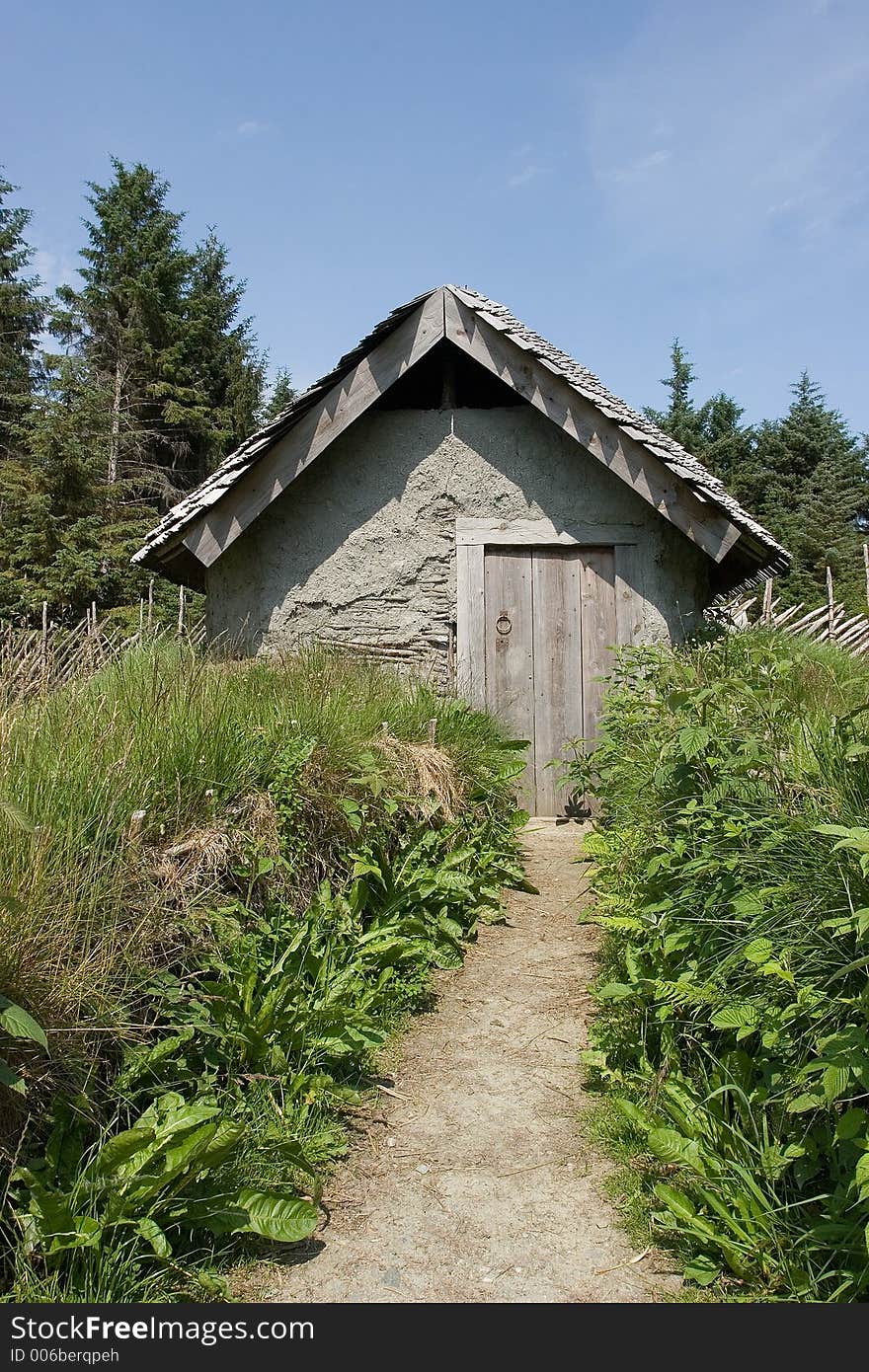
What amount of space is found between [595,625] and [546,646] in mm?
470

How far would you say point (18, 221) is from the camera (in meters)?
25.1

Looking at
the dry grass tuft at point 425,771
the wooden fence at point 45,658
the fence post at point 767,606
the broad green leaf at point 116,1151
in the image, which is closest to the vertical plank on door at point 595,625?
the dry grass tuft at point 425,771

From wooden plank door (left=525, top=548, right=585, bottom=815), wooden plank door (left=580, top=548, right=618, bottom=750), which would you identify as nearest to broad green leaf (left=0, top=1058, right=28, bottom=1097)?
wooden plank door (left=525, top=548, right=585, bottom=815)

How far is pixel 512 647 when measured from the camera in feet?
24.9

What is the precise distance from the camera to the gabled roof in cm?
681

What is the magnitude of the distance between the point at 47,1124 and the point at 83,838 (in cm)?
87

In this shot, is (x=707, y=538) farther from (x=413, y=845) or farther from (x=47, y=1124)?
(x=47, y=1124)

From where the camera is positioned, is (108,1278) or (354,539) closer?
(108,1278)

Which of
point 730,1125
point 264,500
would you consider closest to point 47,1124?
point 730,1125

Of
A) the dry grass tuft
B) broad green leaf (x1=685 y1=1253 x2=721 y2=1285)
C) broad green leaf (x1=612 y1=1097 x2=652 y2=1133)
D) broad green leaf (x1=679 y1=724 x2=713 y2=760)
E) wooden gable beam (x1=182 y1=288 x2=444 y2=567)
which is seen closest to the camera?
broad green leaf (x1=685 y1=1253 x2=721 y2=1285)

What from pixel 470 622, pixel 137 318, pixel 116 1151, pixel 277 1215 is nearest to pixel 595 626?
pixel 470 622

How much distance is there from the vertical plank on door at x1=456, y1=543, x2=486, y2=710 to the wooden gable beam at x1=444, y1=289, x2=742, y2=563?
1.34 metres

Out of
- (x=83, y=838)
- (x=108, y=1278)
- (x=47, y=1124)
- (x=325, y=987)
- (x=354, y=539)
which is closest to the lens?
(x=108, y=1278)

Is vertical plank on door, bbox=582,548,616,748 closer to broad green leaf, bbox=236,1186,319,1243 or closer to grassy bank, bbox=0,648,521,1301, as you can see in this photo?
grassy bank, bbox=0,648,521,1301
